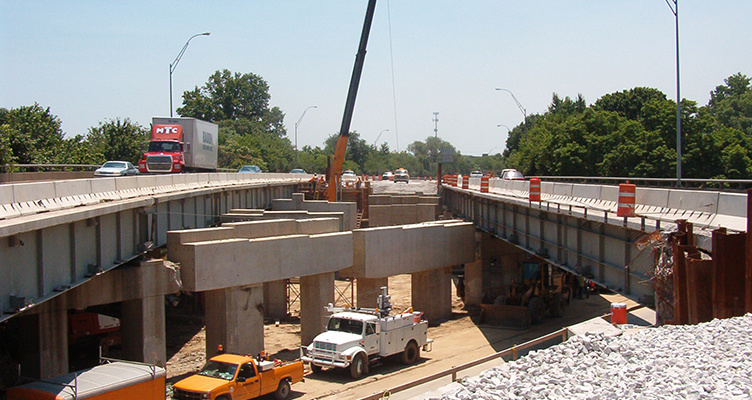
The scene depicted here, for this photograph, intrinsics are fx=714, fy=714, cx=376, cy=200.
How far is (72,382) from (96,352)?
12.5 metres

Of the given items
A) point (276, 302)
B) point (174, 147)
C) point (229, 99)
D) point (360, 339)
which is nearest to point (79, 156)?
point (174, 147)

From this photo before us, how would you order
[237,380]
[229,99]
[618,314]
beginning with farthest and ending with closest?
[229,99]
[237,380]
[618,314]

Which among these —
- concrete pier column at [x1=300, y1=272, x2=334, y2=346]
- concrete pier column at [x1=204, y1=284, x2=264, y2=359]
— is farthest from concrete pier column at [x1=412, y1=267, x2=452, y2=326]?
concrete pier column at [x1=204, y1=284, x2=264, y2=359]

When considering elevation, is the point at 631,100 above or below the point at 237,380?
above

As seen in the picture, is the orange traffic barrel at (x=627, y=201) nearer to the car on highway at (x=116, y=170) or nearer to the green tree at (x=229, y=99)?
the car on highway at (x=116, y=170)

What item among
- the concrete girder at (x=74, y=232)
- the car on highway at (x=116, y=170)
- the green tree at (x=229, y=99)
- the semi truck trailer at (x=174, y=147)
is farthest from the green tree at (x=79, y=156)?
the green tree at (x=229, y=99)

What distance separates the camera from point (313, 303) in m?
28.7

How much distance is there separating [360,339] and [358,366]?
873 millimetres

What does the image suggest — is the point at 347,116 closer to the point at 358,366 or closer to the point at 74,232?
the point at 358,366

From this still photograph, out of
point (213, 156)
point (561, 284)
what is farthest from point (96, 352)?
point (213, 156)

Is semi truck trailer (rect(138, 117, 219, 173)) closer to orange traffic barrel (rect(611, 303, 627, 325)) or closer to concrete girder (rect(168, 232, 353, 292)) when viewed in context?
concrete girder (rect(168, 232, 353, 292))

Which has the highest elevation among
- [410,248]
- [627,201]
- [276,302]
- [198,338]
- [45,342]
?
[627,201]

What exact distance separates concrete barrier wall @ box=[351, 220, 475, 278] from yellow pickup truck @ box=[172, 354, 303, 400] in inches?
429

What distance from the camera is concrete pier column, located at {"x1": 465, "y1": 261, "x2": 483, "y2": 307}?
38.3 meters
